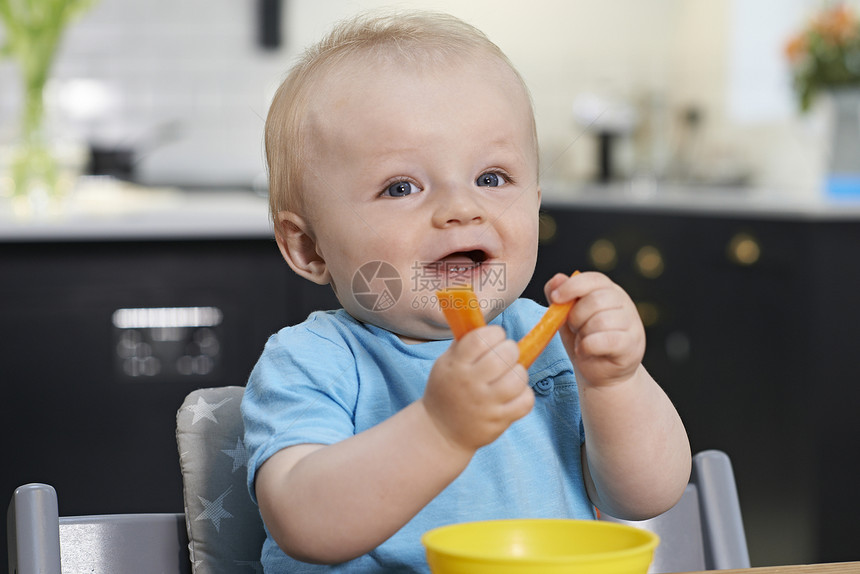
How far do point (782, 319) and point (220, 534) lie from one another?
1.65 metres

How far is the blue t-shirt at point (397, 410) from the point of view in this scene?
2.29 ft

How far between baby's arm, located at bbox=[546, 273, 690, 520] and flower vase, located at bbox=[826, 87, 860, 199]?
1.77m

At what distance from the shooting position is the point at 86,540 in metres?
0.76

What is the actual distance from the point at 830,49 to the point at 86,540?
230 centimetres

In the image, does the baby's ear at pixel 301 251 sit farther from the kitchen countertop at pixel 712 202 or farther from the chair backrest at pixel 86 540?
the kitchen countertop at pixel 712 202

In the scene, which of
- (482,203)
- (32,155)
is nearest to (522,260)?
(482,203)

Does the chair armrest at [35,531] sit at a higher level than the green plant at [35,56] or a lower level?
lower

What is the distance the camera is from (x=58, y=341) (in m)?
2.06

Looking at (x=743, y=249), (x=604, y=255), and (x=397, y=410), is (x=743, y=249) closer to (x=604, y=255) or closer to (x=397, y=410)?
(x=604, y=255)

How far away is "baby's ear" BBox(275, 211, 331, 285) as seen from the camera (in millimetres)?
791

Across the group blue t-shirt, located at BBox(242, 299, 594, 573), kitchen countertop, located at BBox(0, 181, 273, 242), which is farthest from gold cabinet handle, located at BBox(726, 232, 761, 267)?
blue t-shirt, located at BBox(242, 299, 594, 573)

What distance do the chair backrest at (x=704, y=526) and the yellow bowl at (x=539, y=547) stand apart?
312mm

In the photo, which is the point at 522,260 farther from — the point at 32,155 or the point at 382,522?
the point at 32,155

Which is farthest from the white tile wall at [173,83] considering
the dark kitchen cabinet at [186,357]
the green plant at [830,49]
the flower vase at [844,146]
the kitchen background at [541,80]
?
the flower vase at [844,146]
